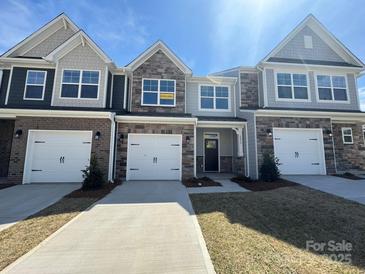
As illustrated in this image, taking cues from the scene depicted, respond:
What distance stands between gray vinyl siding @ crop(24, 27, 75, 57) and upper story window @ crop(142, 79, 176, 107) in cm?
636

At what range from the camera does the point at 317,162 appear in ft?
37.0

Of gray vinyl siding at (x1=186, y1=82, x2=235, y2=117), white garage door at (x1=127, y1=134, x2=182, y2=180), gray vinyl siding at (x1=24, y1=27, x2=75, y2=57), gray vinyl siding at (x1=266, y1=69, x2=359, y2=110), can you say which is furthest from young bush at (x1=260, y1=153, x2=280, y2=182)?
gray vinyl siding at (x1=24, y1=27, x2=75, y2=57)

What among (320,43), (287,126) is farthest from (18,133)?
(320,43)

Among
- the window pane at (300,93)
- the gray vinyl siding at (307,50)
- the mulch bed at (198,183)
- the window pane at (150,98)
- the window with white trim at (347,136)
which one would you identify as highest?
the gray vinyl siding at (307,50)

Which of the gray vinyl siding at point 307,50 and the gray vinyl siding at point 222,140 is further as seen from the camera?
the gray vinyl siding at point 222,140

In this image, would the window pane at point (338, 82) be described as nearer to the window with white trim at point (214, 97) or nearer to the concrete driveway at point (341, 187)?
the window with white trim at point (214, 97)

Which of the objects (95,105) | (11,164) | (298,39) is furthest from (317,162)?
(11,164)

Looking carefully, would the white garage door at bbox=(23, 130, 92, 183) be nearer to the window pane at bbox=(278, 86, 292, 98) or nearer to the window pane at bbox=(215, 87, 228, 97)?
the window pane at bbox=(215, 87, 228, 97)

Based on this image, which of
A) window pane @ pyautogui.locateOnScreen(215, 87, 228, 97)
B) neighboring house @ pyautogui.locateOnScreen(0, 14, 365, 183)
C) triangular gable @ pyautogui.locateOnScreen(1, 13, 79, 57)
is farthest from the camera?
window pane @ pyautogui.locateOnScreen(215, 87, 228, 97)

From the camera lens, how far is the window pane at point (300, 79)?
42.4ft

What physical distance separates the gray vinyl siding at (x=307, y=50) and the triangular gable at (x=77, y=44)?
1144 centimetres

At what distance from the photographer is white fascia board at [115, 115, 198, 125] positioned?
10.5 metres

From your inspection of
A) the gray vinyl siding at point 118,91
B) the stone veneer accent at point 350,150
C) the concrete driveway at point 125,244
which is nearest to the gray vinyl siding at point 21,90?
the gray vinyl siding at point 118,91

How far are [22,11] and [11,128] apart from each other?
262 inches
